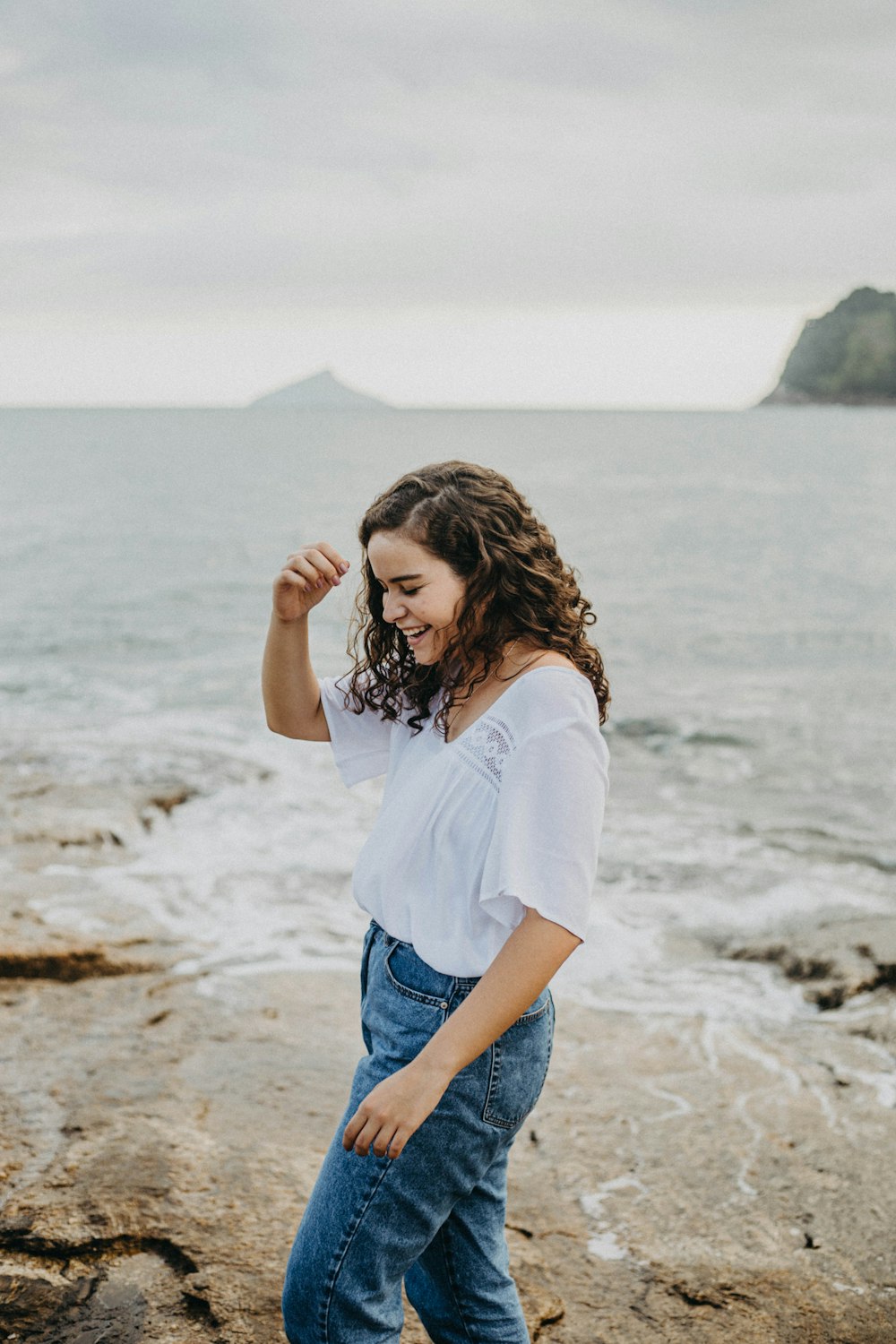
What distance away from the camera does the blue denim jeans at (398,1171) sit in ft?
6.54

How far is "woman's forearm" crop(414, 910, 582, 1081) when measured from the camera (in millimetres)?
1906

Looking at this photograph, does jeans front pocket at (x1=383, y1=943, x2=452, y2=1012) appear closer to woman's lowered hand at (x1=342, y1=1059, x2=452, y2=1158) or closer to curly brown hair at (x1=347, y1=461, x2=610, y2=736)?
woman's lowered hand at (x1=342, y1=1059, x2=452, y2=1158)

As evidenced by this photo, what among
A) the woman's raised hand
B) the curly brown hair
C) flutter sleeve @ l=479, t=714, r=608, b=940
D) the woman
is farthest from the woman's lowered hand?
the woman's raised hand

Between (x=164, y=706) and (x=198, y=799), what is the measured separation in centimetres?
461

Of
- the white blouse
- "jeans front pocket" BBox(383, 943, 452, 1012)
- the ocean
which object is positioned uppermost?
the white blouse

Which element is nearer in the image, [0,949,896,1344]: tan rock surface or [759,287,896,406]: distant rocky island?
[0,949,896,1344]: tan rock surface

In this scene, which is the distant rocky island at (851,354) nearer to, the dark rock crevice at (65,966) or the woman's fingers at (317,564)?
the dark rock crevice at (65,966)

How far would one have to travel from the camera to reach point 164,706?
1309 centimetres

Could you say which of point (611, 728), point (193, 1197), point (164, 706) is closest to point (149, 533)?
point (164, 706)

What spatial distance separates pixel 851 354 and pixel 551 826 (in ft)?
594

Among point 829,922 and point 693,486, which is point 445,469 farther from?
point 693,486

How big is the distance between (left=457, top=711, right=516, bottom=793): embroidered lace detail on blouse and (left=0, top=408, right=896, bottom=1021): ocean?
3.55m

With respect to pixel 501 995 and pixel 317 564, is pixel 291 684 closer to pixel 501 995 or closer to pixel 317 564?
pixel 317 564

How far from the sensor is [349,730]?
2.59 meters
